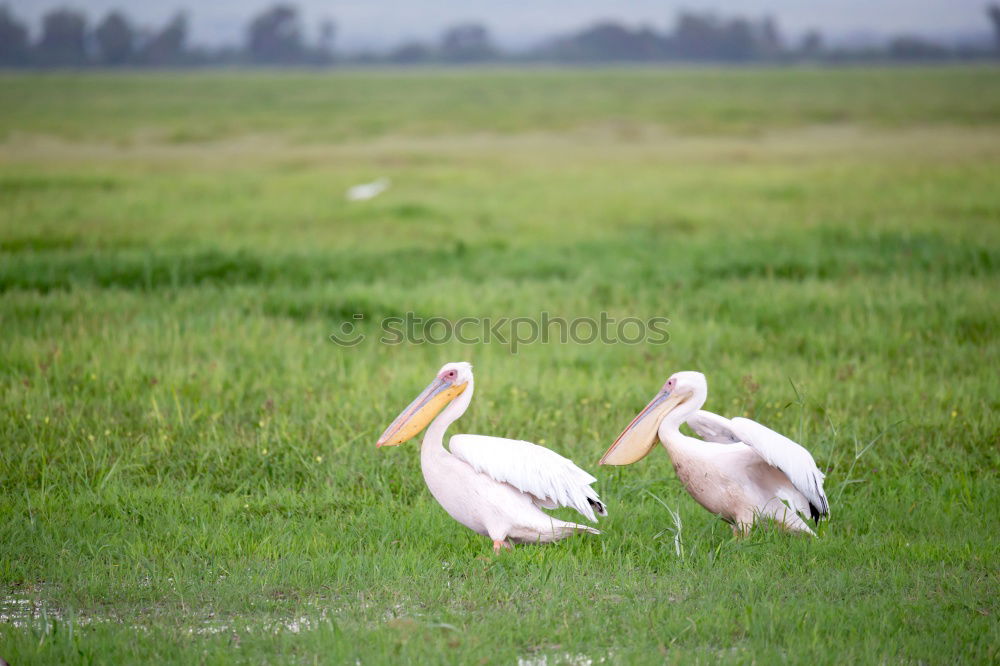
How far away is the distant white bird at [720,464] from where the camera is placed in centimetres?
509

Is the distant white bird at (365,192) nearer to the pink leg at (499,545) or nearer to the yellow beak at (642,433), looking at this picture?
the yellow beak at (642,433)

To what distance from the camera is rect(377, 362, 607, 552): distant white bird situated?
16.0 feet

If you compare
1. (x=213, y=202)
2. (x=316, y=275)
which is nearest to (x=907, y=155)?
(x=213, y=202)

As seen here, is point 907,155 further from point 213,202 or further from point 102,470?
point 102,470

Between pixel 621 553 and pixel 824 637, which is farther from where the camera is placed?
pixel 621 553

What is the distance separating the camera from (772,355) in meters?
8.84

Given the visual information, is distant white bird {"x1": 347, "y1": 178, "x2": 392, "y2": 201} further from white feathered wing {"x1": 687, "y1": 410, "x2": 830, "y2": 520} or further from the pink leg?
white feathered wing {"x1": 687, "y1": 410, "x2": 830, "y2": 520}

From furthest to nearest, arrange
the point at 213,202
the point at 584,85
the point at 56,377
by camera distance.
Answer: the point at 584,85 → the point at 213,202 → the point at 56,377

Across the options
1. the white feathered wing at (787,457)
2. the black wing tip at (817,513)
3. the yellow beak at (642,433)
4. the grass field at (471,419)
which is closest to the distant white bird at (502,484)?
the grass field at (471,419)

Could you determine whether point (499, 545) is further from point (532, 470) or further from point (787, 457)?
point (787, 457)

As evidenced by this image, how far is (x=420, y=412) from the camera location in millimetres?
5203

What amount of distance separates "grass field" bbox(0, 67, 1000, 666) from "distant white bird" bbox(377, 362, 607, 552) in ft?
0.53

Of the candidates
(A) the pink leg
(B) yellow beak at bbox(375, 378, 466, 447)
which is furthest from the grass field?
(B) yellow beak at bbox(375, 378, 466, 447)

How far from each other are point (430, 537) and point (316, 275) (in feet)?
24.6
